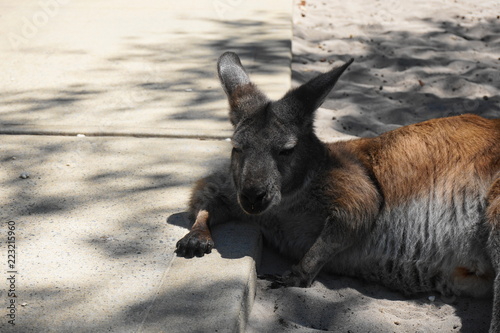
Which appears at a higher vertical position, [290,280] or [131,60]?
[131,60]

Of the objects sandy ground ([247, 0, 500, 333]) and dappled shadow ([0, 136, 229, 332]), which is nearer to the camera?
dappled shadow ([0, 136, 229, 332])

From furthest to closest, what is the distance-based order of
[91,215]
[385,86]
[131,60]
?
1. [131,60]
2. [385,86]
3. [91,215]

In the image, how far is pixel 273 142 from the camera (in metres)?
3.45

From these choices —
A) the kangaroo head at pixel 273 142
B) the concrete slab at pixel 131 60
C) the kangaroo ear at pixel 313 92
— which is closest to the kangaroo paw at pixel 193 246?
the kangaroo head at pixel 273 142

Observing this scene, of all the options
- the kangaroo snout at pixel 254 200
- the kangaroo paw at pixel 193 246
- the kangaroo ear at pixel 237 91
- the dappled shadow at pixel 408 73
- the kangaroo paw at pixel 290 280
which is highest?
the kangaroo ear at pixel 237 91

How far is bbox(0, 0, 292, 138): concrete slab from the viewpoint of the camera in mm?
5094

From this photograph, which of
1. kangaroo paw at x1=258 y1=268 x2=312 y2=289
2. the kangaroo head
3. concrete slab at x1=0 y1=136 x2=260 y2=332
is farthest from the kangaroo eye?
kangaroo paw at x1=258 y1=268 x2=312 y2=289

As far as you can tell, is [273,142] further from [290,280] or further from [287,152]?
[290,280]

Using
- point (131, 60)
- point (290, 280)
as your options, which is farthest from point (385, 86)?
point (290, 280)

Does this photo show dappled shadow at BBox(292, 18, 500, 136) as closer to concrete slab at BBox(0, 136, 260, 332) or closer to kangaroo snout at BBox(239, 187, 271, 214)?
concrete slab at BBox(0, 136, 260, 332)

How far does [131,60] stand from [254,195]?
3.48 meters

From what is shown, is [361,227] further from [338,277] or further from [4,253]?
[4,253]

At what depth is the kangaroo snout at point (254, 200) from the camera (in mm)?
3266

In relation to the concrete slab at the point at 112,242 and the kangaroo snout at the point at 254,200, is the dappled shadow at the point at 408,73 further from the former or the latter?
the kangaroo snout at the point at 254,200
